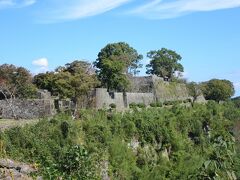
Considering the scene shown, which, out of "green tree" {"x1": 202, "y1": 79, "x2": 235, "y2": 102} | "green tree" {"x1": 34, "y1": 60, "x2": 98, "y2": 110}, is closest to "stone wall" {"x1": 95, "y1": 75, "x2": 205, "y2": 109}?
"green tree" {"x1": 34, "y1": 60, "x2": 98, "y2": 110}

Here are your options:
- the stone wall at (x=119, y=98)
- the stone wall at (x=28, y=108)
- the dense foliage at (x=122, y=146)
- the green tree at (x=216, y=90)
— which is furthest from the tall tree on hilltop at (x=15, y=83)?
the green tree at (x=216, y=90)

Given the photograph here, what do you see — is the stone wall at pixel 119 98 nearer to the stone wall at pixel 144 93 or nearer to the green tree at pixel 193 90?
the stone wall at pixel 144 93

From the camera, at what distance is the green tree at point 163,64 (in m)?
60.2

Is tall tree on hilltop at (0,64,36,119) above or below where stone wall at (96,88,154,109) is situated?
above

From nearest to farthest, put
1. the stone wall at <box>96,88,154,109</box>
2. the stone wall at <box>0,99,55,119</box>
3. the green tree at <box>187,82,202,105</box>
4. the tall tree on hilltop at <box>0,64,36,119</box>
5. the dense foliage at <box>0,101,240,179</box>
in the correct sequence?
the dense foliage at <box>0,101,240,179</box>, the stone wall at <box>0,99,55,119</box>, the tall tree on hilltop at <box>0,64,36,119</box>, the stone wall at <box>96,88,154,109</box>, the green tree at <box>187,82,202,105</box>

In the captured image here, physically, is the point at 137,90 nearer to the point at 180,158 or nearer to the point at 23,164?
the point at 180,158

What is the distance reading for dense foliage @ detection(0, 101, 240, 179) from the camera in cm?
1091

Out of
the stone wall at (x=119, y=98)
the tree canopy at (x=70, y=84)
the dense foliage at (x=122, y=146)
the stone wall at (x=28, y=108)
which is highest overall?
the tree canopy at (x=70, y=84)

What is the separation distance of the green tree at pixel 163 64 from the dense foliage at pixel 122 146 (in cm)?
2286

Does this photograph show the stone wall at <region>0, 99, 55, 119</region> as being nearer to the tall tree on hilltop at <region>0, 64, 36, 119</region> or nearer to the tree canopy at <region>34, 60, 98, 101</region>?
the tree canopy at <region>34, 60, 98, 101</region>

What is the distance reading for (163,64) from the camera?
61.2 meters

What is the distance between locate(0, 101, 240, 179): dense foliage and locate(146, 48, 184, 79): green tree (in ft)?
75.0

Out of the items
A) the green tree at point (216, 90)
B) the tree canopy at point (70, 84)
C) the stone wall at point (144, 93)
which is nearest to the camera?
the tree canopy at point (70, 84)

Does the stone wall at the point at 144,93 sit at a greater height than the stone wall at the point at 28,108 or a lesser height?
greater
